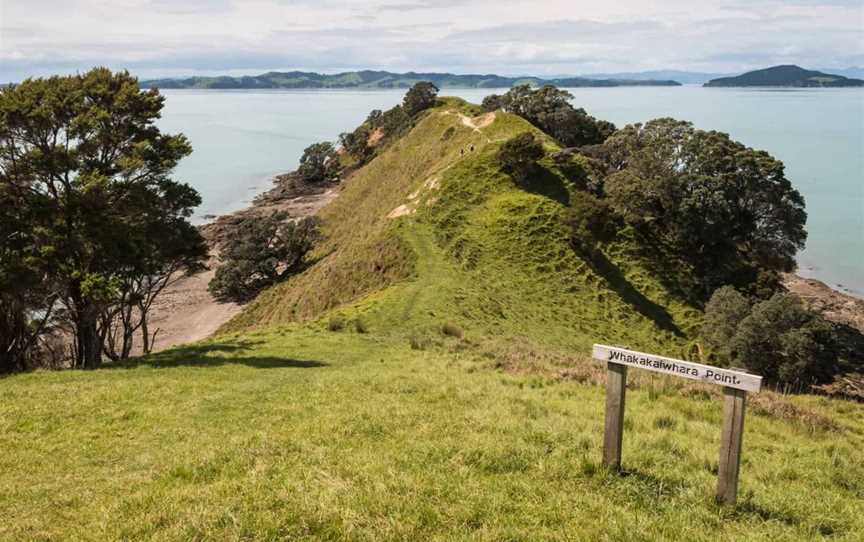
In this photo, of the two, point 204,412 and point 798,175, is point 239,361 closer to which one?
point 204,412

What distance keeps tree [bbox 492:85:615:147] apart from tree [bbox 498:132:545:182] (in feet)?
105

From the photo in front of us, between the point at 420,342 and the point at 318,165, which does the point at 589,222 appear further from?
the point at 318,165

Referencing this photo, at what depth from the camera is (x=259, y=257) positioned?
207ft

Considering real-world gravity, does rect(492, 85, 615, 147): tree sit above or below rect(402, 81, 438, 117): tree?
below

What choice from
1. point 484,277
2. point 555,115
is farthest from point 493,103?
point 484,277

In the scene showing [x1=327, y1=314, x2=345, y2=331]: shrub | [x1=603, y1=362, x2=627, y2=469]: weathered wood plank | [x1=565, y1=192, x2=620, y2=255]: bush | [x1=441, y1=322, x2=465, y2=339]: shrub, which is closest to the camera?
[x1=603, y1=362, x2=627, y2=469]: weathered wood plank

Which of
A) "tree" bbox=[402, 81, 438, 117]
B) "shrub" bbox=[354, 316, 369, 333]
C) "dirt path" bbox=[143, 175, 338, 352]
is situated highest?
"tree" bbox=[402, 81, 438, 117]

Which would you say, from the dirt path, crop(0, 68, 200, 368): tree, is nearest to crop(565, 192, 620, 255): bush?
the dirt path

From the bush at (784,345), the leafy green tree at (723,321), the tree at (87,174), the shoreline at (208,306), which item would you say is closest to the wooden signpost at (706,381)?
the tree at (87,174)

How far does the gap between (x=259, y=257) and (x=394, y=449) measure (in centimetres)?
5538

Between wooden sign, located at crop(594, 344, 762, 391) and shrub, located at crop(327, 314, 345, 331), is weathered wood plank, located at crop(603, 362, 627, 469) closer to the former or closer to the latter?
wooden sign, located at crop(594, 344, 762, 391)

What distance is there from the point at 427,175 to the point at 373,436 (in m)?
58.5

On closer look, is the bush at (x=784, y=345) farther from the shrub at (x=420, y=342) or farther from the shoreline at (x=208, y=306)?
the shrub at (x=420, y=342)

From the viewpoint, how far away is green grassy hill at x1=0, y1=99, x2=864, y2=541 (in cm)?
771
